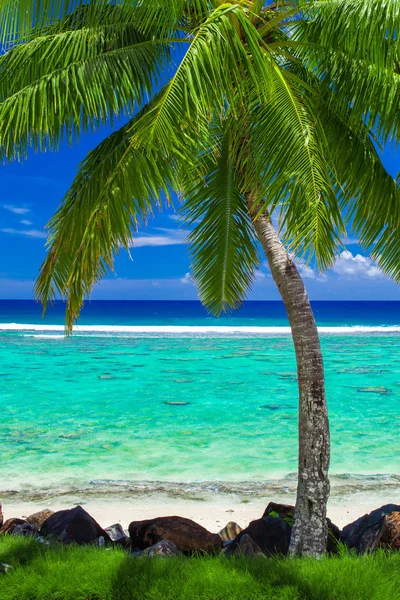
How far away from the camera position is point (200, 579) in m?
4.13

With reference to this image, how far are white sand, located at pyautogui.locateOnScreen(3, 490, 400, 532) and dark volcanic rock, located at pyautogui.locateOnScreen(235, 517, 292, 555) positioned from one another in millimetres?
1488

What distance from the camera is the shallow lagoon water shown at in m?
10.4

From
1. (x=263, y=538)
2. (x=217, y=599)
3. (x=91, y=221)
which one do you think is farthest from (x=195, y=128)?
(x=263, y=538)

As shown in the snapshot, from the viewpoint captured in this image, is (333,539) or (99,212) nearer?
(99,212)

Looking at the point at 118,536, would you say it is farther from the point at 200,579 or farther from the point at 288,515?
the point at 200,579

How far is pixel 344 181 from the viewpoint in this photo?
5.28 metres

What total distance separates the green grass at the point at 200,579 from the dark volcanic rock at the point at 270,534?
1.20 m

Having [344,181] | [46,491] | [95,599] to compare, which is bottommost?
[46,491]

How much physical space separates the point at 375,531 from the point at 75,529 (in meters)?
2.94

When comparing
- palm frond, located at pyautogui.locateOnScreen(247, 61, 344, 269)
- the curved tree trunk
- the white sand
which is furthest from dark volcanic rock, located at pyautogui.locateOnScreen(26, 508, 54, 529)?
palm frond, located at pyautogui.locateOnScreen(247, 61, 344, 269)

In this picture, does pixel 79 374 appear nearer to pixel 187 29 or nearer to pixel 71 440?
pixel 71 440

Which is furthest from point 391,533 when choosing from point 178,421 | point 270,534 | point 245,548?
point 178,421

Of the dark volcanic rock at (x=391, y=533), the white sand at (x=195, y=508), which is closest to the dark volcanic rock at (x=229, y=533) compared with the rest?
the white sand at (x=195, y=508)

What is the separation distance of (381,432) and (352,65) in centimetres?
1016
